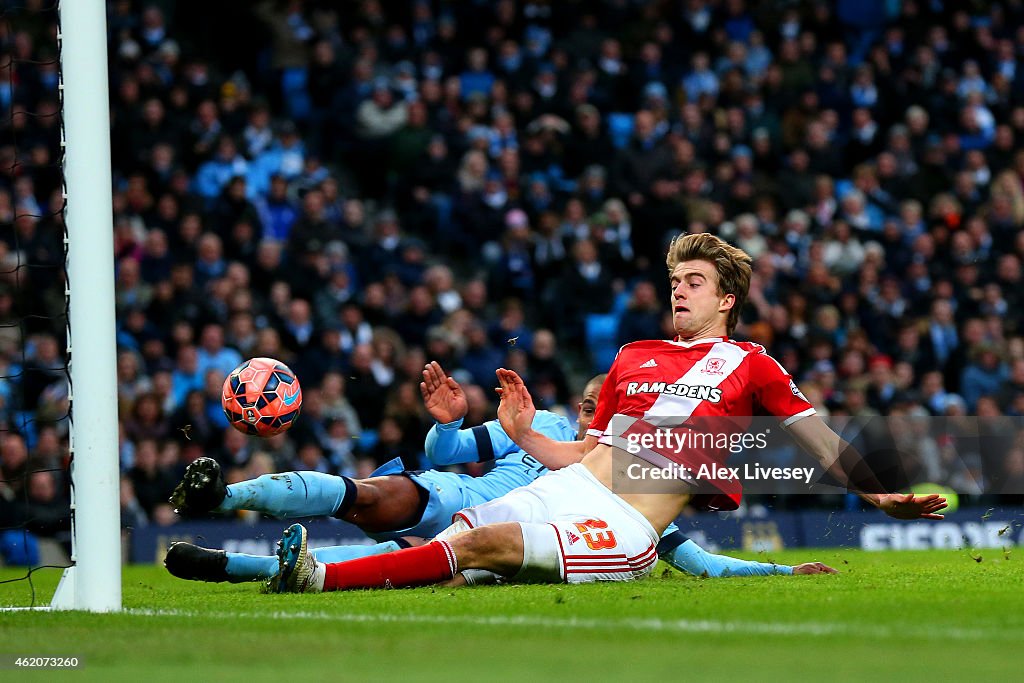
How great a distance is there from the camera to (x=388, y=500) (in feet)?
24.5

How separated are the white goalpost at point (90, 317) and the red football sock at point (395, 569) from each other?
39.9 inches

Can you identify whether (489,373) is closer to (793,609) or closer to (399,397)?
(399,397)

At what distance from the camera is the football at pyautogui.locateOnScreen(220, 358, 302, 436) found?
8180 mm

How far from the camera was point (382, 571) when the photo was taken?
669 centimetres

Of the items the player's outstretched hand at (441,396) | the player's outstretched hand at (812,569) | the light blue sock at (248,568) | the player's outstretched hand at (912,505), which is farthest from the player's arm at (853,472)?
the light blue sock at (248,568)

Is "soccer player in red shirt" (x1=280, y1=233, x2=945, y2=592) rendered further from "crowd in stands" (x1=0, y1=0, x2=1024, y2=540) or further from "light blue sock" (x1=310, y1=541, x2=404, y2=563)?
"crowd in stands" (x1=0, y1=0, x2=1024, y2=540)

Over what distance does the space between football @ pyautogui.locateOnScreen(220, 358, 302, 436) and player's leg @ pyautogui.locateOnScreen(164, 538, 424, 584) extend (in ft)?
2.73

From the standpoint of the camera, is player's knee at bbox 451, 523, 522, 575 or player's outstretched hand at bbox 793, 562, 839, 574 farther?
player's outstretched hand at bbox 793, 562, 839, 574

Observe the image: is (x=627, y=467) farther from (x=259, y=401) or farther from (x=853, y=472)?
(x=259, y=401)

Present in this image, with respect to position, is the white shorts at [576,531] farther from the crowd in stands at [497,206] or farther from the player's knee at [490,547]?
the crowd in stands at [497,206]

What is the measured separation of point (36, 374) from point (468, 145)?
19.7 ft

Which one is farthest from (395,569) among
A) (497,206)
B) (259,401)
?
(497,206)

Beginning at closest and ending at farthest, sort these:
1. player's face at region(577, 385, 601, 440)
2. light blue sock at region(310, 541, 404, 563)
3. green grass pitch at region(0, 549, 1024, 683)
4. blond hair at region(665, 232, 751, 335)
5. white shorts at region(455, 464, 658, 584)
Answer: green grass pitch at region(0, 549, 1024, 683) < white shorts at region(455, 464, 658, 584) < blond hair at region(665, 232, 751, 335) < light blue sock at region(310, 541, 404, 563) < player's face at region(577, 385, 601, 440)

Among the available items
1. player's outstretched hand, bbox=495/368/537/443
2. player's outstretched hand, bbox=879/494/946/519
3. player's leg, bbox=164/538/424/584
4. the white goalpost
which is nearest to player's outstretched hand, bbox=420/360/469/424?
player's outstretched hand, bbox=495/368/537/443
